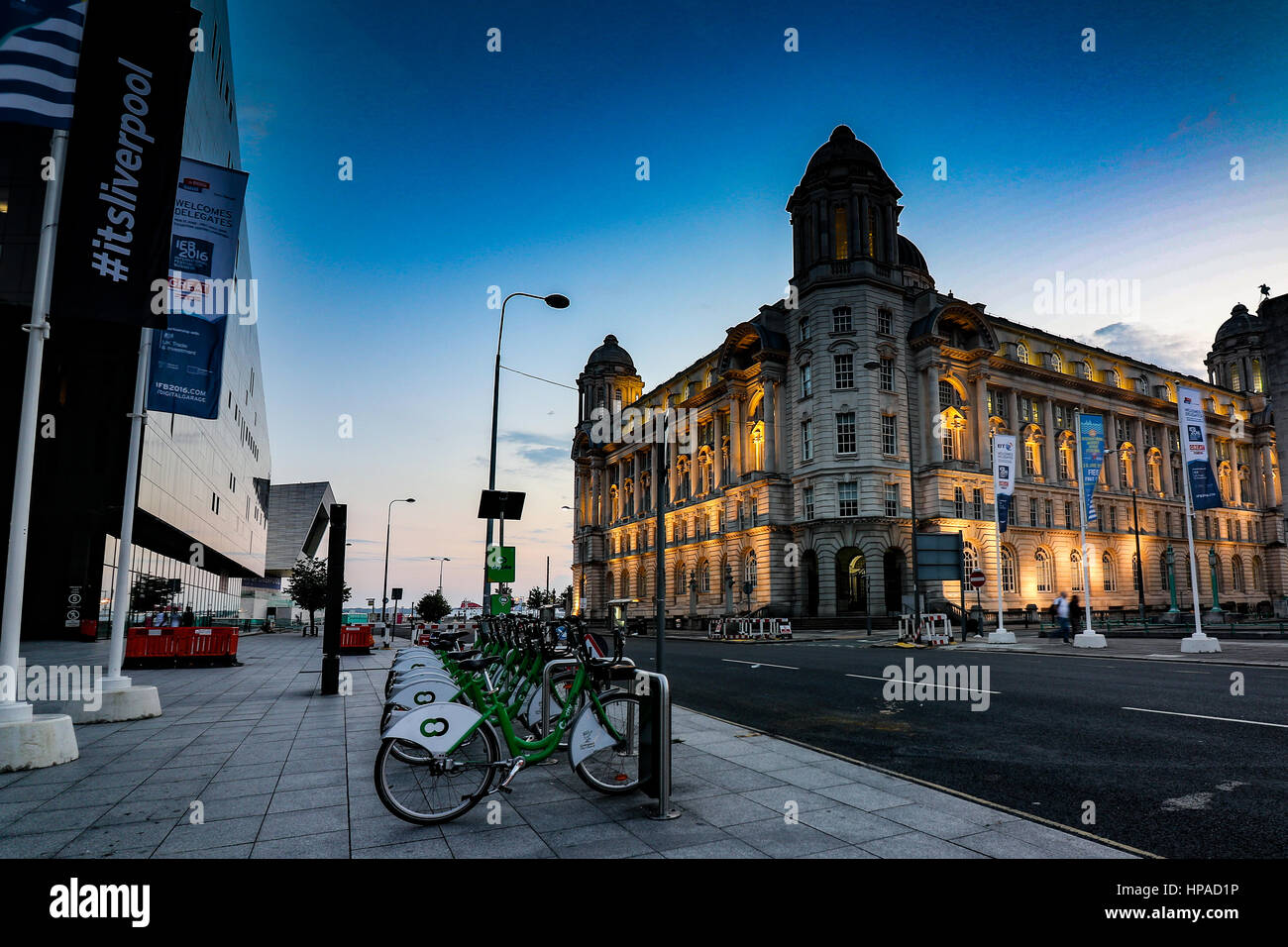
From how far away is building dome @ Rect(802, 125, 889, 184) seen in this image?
51719 millimetres

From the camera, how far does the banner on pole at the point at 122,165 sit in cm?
793

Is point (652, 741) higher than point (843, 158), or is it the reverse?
point (843, 158)

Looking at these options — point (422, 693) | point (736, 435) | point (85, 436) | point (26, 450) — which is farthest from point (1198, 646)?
point (85, 436)

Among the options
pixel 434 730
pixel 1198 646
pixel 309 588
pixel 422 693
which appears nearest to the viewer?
pixel 434 730

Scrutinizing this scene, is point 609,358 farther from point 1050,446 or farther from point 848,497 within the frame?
point 1050,446

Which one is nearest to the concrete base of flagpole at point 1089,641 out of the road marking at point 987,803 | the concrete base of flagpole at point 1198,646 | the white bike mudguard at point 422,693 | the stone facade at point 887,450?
the concrete base of flagpole at point 1198,646

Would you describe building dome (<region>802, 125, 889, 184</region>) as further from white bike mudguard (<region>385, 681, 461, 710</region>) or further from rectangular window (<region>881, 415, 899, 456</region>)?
white bike mudguard (<region>385, 681, 461, 710</region>)

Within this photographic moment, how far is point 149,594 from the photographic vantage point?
3697 cm

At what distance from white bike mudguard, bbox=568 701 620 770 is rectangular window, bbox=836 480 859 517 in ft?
148

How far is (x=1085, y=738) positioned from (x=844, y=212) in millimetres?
49805

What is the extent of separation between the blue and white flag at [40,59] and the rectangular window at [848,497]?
46.0 meters

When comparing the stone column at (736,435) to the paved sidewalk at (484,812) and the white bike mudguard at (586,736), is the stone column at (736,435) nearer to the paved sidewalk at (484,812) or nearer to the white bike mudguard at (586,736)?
the paved sidewalk at (484,812)
